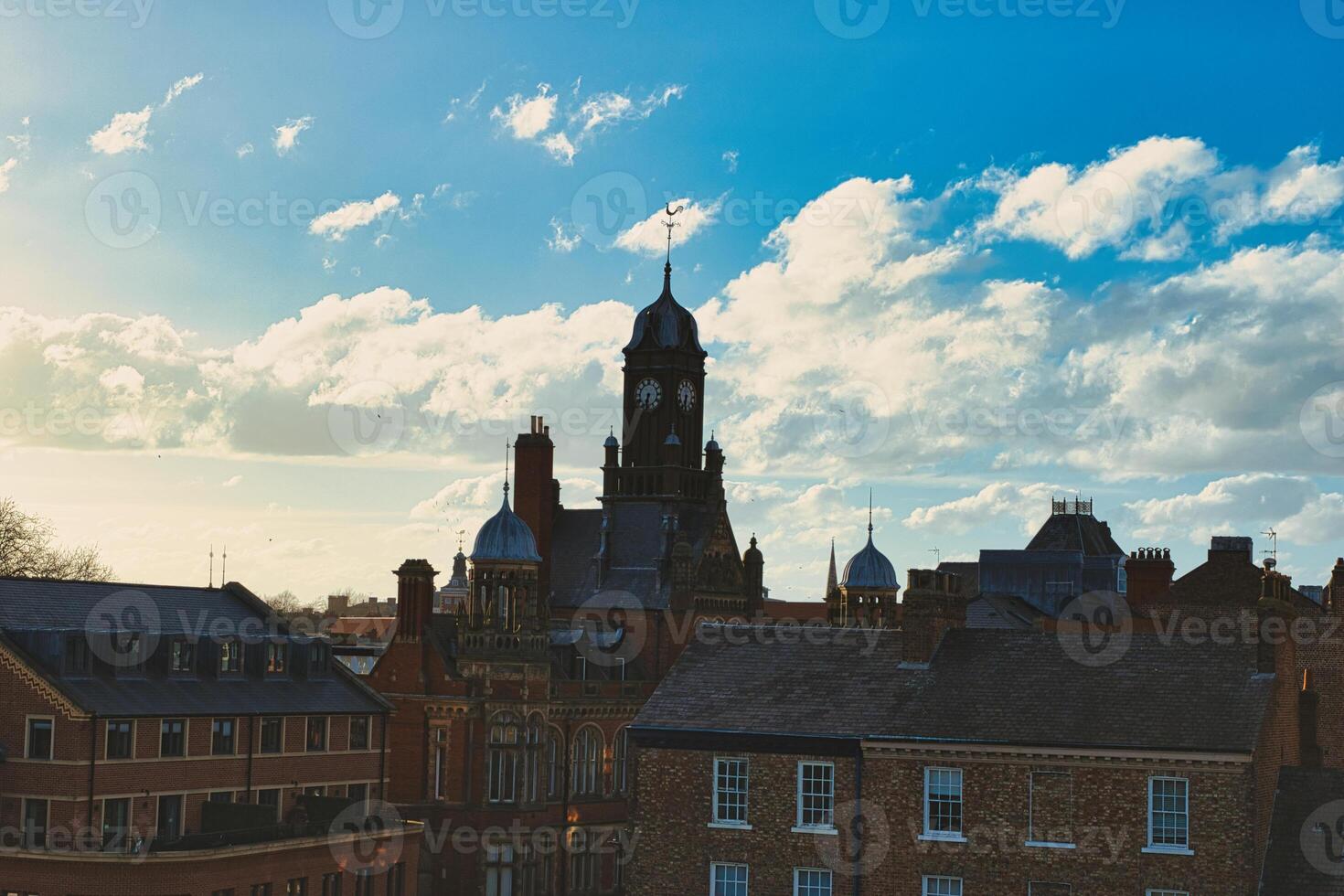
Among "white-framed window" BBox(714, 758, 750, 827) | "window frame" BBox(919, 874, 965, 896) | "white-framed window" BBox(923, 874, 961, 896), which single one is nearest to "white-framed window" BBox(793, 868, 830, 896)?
"white-framed window" BBox(714, 758, 750, 827)

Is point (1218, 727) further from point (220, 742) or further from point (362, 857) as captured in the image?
point (220, 742)

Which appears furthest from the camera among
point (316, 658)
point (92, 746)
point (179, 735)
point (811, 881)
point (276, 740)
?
point (316, 658)

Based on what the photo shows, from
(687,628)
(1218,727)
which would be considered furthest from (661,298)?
(1218,727)

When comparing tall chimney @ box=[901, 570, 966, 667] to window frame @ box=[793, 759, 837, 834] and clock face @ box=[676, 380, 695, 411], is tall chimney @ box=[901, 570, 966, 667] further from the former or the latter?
clock face @ box=[676, 380, 695, 411]

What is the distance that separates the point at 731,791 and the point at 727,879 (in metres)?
2.42

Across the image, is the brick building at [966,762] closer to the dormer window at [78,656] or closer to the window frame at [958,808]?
the window frame at [958,808]

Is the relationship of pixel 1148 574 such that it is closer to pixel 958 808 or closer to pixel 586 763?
pixel 586 763

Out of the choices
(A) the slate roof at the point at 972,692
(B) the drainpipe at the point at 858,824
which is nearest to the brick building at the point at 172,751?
(A) the slate roof at the point at 972,692

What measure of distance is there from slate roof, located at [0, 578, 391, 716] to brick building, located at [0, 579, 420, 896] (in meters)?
0.07

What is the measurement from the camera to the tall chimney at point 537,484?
8950cm

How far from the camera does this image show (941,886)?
151 feet

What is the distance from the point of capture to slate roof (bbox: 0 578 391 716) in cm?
5691

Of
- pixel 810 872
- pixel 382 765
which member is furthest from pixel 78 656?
pixel 810 872

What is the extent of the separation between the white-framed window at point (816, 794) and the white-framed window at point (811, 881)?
1.19 metres
